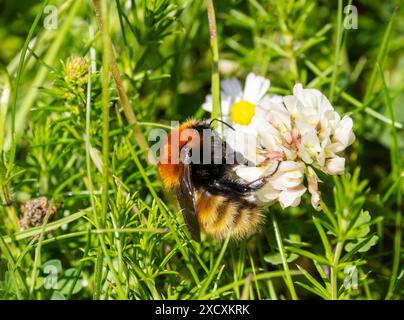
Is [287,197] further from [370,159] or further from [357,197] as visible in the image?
[370,159]

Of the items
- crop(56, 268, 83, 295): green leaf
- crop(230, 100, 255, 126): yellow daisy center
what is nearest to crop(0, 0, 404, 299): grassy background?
crop(56, 268, 83, 295): green leaf

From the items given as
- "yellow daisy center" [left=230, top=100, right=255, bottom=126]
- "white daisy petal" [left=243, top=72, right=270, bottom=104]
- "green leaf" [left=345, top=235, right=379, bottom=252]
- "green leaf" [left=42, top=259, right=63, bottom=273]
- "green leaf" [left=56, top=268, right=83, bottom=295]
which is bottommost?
"green leaf" [left=56, top=268, right=83, bottom=295]

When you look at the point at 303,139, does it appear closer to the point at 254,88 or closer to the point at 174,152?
the point at 174,152

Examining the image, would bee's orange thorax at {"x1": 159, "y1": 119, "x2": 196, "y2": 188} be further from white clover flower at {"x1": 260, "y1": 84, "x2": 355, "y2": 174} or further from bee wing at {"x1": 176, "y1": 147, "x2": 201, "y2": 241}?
white clover flower at {"x1": 260, "y1": 84, "x2": 355, "y2": 174}

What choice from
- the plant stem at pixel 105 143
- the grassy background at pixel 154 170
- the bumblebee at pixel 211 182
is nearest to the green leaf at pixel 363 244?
Result: the grassy background at pixel 154 170

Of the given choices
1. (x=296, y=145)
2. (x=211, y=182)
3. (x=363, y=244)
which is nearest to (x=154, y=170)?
(x=211, y=182)

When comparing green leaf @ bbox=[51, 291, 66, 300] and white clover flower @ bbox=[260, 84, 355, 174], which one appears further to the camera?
green leaf @ bbox=[51, 291, 66, 300]

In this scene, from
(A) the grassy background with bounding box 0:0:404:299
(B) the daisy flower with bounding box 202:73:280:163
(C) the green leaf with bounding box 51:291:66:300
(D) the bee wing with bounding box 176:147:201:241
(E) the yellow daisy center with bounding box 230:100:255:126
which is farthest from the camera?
(E) the yellow daisy center with bounding box 230:100:255:126

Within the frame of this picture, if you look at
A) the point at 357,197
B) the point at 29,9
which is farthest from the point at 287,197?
the point at 29,9

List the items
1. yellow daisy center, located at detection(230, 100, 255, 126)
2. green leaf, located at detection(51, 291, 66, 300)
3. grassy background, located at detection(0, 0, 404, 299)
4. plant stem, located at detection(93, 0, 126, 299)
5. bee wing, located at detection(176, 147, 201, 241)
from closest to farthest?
1. plant stem, located at detection(93, 0, 126, 299)
2. bee wing, located at detection(176, 147, 201, 241)
3. grassy background, located at detection(0, 0, 404, 299)
4. green leaf, located at detection(51, 291, 66, 300)
5. yellow daisy center, located at detection(230, 100, 255, 126)
